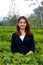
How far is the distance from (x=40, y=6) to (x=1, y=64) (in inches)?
1073

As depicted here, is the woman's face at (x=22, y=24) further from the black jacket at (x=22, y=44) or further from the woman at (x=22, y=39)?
the black jacket at (x=22, y=44)

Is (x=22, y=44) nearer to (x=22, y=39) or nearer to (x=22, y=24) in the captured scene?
(x=22, y=39)

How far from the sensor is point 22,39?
557 centimetres

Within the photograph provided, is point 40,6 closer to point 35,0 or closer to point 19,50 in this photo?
point 35,0

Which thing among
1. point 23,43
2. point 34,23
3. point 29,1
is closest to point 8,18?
point 34,23

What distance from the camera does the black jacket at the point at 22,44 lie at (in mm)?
5555

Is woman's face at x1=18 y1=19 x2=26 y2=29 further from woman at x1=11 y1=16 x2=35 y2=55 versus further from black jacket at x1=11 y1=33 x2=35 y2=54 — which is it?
black jacket at x1=11 y1=33 x2=35 y2=54

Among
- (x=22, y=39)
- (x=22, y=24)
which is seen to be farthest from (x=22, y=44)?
(x=22, y=24)

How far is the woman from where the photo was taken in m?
5.52

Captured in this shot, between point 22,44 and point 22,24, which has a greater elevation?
point 22,24

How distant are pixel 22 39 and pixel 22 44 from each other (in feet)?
0.27

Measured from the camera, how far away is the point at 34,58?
4547 millimetres

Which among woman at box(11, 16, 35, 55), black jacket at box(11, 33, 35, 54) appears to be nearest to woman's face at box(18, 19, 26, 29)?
woman at box(11, 16, 35, 55)

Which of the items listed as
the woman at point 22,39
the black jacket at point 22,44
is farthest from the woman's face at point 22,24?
the black jacket at point 22,44
